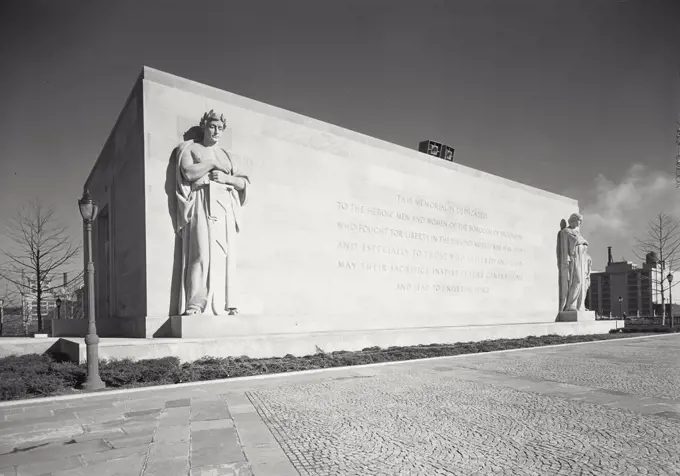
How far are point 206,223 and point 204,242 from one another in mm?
518

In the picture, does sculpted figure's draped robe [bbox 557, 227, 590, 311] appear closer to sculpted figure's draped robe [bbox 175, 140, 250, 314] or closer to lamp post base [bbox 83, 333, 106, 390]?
sculpted figure's draped robe [bbox 175, 140, 250, 314]

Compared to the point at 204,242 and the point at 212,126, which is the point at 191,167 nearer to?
the point at 212,126

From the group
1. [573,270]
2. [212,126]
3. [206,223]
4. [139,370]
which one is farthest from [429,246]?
[139,370]

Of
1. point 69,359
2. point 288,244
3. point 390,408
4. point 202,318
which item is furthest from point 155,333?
point 390,408

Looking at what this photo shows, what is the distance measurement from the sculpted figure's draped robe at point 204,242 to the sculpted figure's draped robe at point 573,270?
20.1m

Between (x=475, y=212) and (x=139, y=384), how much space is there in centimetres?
1754

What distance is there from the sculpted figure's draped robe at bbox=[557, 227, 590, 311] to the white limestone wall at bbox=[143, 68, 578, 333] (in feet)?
8.95

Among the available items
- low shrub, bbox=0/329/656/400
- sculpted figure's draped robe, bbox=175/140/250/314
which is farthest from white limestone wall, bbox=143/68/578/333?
low shrub, bbox=0/329/656/400

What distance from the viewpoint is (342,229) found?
17562mm

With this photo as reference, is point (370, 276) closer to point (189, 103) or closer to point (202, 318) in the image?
point (202, 318)

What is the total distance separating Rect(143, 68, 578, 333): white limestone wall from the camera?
45.2 feet

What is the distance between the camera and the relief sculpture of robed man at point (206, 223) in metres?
13.3

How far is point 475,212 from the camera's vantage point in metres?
23.4

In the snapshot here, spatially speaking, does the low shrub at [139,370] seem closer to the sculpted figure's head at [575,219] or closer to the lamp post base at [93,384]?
the lamp post base at [93,384]
